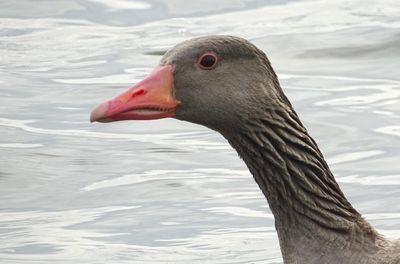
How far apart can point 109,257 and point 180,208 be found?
4.38ft

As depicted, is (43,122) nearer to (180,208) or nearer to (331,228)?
(180,208)

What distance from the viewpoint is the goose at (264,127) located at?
9523 mm

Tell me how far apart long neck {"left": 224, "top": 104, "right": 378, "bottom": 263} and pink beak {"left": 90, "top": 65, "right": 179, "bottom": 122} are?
1.55 feet

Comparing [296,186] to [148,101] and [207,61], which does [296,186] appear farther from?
[148,101]

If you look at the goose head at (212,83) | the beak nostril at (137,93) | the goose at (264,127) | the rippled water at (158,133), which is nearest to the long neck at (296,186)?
the goose at (264,127)

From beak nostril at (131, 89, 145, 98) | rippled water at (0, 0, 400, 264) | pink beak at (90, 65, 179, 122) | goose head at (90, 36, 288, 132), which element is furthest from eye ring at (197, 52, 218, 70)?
rippled water at (0, 0, 400, 264)

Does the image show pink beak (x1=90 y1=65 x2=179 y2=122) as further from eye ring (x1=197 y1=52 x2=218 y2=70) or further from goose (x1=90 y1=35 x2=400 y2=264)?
eye ring (x1=197 y1=52 x2=218 y2=70)

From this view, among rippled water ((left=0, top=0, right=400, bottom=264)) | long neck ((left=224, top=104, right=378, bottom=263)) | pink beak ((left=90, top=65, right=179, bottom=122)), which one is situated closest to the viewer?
pink beak ((left=90, top=65, right=179, bottom=122))

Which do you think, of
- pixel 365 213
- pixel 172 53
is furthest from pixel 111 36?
pixel 172 53

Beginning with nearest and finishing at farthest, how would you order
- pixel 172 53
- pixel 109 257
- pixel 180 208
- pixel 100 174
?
pixel 172 53 → pixel 109 257 → pixel 180 208 → pixel 100 174

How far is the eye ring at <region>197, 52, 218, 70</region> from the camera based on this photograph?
9539 millimetres

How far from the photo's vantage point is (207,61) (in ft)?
31.3

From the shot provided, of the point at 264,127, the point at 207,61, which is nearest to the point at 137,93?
the point at 207,61

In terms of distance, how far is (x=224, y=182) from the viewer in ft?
47.7
